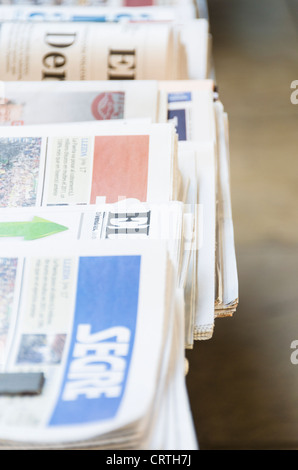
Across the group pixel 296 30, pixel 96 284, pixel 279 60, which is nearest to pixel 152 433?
pixel 96 284

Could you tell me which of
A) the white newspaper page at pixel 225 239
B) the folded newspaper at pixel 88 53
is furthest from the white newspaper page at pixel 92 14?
the white newspaper page at pixel 225 239

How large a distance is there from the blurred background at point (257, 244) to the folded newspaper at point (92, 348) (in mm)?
333

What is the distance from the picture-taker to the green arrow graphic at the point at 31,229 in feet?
1.78

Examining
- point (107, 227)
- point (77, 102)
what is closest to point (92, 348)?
point (107, 227)

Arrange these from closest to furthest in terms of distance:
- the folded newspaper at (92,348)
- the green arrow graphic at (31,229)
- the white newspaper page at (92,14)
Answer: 1. the folded newspaper at (92,348)
2. the green arrow graphic at (31,229)
3. the white newspaper page at (92,14)

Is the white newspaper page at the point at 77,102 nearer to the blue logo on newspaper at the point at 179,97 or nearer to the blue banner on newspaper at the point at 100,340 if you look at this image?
the blue logo on newspaper at the point at 179,97

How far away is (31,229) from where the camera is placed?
0.55m

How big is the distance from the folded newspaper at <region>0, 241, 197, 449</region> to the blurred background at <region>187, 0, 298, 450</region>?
33cm

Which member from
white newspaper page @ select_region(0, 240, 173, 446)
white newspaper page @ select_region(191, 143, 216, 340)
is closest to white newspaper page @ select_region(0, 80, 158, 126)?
white newspaper page @ select_region(191, 143, 216, 340)

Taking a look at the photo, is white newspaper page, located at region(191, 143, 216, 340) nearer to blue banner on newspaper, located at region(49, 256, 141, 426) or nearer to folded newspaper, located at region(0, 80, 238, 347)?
folded newspaper, located at region(0, 80, 238, 347)

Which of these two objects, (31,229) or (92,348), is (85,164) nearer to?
(31,229)

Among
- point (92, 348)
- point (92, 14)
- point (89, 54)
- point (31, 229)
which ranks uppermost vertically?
point (92, 14)

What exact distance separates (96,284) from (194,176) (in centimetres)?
26

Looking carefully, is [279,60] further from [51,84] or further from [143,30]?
[51,84]
